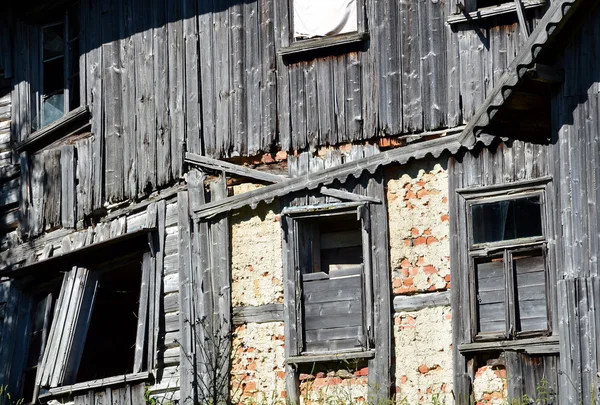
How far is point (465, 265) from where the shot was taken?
1411cm

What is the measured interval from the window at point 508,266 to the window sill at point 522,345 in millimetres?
107

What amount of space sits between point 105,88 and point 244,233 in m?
3.00

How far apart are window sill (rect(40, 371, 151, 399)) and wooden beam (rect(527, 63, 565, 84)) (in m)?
6.37

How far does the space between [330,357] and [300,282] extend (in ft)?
2.93

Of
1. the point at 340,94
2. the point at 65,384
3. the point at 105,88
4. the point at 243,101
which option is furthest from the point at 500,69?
the point at 65,384

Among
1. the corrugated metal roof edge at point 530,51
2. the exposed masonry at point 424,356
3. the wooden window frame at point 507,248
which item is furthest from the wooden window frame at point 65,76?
the corrugated metal roof edge at point 530,51

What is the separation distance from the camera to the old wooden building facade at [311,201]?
1356 cm

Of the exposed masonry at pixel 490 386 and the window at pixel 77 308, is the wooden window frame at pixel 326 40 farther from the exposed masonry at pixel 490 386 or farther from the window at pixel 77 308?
the exposed masonry at pixel 490 386

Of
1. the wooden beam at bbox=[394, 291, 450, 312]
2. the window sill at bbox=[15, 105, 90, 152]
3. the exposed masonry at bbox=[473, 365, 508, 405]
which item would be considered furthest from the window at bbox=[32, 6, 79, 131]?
the exposed masonry at bbox=[473, 365, 508, 405]

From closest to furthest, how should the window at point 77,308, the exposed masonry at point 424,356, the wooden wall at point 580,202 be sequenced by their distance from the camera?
the wooden wall at point 580,202 → the exposed masonry at point 424,356 → the window at point 77,308

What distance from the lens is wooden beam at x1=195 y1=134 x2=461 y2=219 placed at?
14.4 meters

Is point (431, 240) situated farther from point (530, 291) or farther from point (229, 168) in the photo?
point (229, 168)

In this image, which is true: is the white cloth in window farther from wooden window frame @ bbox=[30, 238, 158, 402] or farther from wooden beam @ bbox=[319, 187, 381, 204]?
wooden window frame @ bbox=[30, 238, 158, 402]

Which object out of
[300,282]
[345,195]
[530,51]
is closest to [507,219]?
[345,195]
